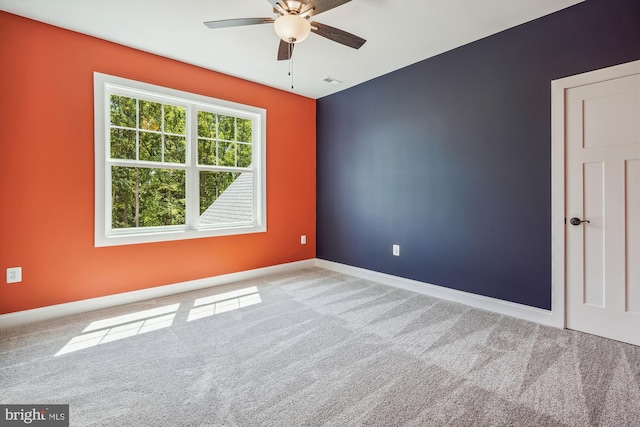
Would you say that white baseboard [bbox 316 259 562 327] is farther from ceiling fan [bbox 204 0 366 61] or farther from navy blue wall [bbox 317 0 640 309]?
ceiling fan [bbox 204 0 366 61]

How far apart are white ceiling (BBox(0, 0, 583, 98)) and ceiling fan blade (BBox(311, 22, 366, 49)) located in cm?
31

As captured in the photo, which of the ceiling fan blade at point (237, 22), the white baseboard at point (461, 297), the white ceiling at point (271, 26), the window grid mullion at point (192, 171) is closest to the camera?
the ceiling fan blade at point (237, 22)

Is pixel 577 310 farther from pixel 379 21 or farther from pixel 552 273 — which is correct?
pixel 379 21

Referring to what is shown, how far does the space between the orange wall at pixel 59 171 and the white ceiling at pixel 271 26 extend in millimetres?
180

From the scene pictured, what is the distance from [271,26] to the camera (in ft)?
9.22

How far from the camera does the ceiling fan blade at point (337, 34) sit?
2.28 m

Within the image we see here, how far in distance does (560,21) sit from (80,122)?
4465mm

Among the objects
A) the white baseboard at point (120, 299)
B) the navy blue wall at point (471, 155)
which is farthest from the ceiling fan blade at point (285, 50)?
the white baseboard at point (120, 299)

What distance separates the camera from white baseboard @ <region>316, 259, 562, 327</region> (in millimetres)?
2723

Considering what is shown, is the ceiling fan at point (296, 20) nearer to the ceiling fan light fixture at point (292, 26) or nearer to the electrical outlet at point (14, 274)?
the ceiling fan light fixture at point (292, 26)

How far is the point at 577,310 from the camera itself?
2.54m

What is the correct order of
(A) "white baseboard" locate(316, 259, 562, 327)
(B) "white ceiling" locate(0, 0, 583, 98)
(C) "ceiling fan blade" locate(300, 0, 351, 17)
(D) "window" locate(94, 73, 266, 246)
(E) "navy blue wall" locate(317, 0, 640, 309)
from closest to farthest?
(C) "ceiling fan blade" locate(300, 0, 351, 17) → (B) "white ceiling" locate(0, 0, 583, 98) → (E) "navy blue wall" locate(317, 0, 640, 309) → (A) "white baseboard" locate(316, 259, 562, 327) → (D) "window" locate(94, 73, 266, 246)

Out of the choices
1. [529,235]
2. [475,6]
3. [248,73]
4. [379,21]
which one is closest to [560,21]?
[475,6]

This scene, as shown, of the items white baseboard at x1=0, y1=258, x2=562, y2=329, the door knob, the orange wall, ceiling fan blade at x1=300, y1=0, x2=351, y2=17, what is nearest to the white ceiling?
the orange wall
